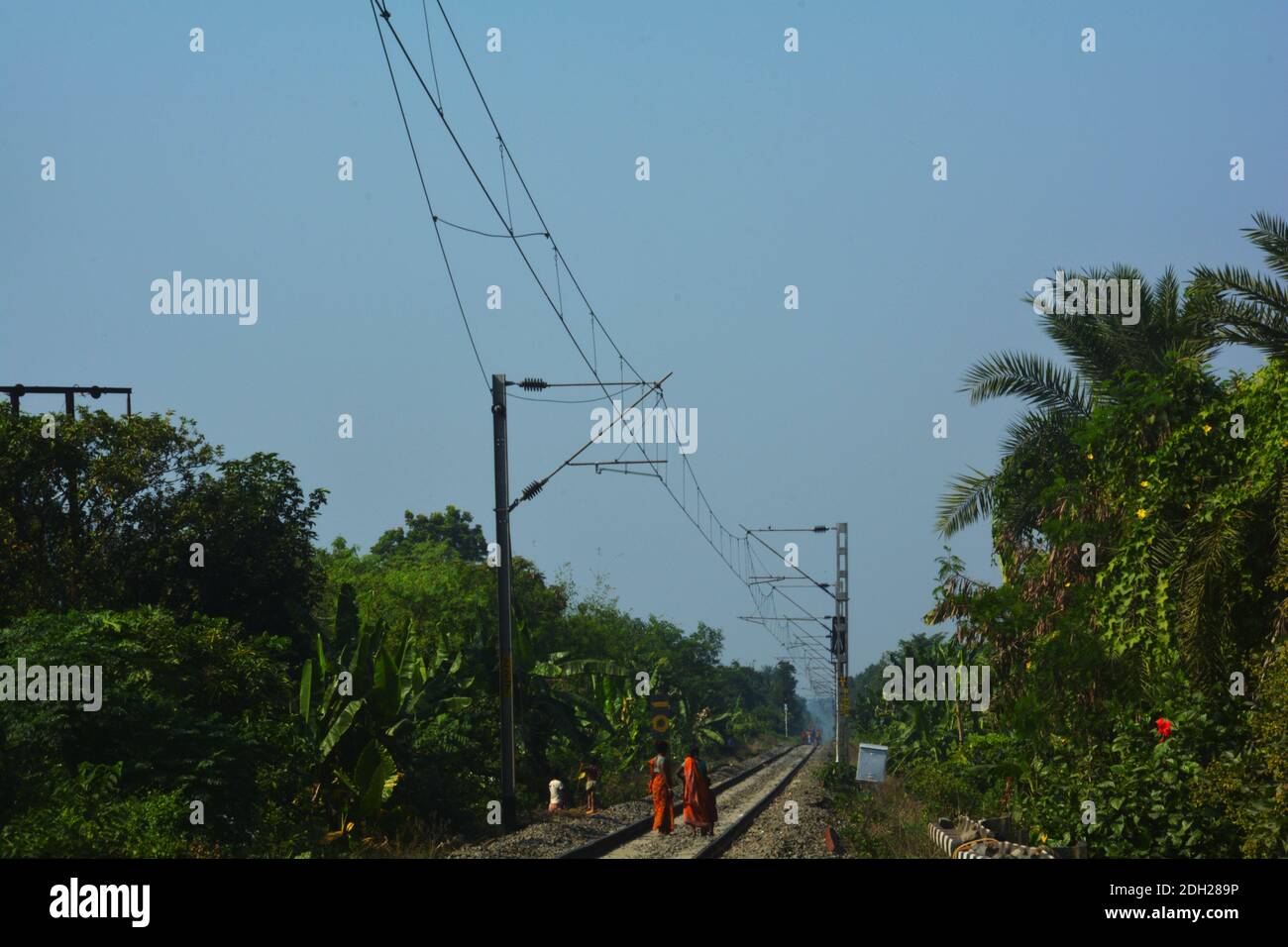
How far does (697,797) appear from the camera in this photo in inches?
958

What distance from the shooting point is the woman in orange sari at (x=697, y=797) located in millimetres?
24016

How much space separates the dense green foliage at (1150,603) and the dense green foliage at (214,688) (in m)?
9.83

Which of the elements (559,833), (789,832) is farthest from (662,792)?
(789,832)

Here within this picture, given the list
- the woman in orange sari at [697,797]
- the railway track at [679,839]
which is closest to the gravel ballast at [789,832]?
the railway track at [679,839]

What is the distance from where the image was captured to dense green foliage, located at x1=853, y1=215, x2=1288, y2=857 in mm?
16484

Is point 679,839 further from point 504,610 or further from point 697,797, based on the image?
point 504,610

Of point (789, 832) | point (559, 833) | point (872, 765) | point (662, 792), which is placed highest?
point (662, 792)

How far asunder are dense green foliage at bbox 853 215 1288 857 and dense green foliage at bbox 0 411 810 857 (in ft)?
32.3

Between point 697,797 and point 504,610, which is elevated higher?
point 504,610

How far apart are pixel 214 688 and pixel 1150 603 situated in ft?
49.0

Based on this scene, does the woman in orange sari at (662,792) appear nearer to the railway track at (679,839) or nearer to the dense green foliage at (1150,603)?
the railway track at (679,839)

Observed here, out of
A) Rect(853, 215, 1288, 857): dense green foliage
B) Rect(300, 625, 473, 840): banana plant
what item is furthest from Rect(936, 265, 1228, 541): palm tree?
Rect(300, 625, 473, 840): banana plant

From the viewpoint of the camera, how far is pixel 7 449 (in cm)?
2697
